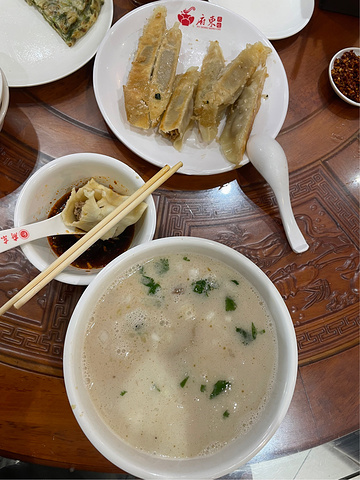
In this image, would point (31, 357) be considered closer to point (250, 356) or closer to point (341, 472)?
point (250, 356)

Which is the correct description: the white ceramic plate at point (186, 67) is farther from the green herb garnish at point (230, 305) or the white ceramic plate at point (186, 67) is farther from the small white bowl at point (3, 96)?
the green herb garnish at point (230, 305)

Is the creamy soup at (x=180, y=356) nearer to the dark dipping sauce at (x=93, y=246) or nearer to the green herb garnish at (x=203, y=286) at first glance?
the green herb garnish at (x=203, y=286)

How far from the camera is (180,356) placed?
3.65 ft

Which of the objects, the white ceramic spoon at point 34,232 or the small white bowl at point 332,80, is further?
the small white bowl at point 332,80

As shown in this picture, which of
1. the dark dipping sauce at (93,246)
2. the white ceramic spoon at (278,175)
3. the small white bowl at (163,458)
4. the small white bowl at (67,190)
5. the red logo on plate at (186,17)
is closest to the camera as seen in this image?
the small white bowl at (163,458)

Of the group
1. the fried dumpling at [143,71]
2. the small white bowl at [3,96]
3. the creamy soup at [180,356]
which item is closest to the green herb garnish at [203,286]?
the creamy soup at [180,356]

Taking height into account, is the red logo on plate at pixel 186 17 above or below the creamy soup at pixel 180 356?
above

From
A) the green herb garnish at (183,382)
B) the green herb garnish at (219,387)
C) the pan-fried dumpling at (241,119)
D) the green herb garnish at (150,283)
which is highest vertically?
the pan-fried dumpling at (241,119)

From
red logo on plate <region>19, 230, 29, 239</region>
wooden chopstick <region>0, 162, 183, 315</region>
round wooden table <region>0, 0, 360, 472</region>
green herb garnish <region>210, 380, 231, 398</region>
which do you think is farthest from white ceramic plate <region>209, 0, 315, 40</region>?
green herb garnish <region>210, 380, 231, 398</region>

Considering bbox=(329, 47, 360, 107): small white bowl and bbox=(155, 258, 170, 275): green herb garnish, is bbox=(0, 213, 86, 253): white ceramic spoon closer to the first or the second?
bbox=(155, 258, 170, 275): green herb garnish

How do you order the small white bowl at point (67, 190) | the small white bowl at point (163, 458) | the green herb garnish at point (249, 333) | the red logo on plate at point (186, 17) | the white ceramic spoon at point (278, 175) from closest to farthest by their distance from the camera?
1. the small white bowl at point (163, 458)
2. the green herb garnish at point (249, 333)
3. the small white bowl at point (67, 190)
4. the white ceramic spoon at point (278, 175)
5. the red logo on plate at point (186, 17)

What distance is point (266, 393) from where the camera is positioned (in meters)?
1.11

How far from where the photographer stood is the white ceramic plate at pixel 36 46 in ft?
5.12

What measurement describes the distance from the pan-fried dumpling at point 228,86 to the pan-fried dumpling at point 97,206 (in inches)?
19.0
